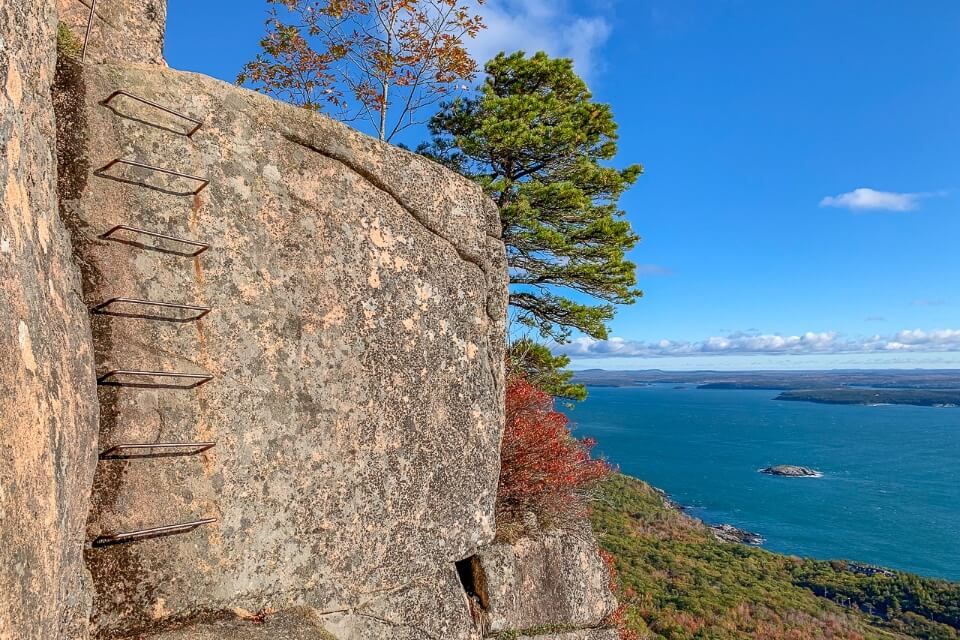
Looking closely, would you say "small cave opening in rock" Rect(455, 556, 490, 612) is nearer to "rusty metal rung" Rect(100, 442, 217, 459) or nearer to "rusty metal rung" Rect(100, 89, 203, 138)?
"rusty metal rung" Rect(100, 442, 217, 459)

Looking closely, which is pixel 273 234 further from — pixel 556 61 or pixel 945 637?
pixel 945 637

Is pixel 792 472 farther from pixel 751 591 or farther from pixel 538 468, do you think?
pixel 538 468

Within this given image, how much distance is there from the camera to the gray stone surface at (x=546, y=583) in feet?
18.6

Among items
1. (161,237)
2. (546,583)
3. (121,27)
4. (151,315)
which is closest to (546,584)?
(546,583)

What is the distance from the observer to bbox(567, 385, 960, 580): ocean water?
2293 inches

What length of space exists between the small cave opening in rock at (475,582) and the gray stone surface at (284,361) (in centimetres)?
66

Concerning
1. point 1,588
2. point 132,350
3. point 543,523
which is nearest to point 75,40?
point 132,350

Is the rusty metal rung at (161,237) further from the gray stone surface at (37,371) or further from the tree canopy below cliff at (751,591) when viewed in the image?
the tree canopy below cliff at (751,591)

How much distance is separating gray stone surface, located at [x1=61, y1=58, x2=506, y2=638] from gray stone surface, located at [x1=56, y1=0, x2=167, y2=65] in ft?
1.63

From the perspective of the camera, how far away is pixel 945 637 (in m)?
32.8

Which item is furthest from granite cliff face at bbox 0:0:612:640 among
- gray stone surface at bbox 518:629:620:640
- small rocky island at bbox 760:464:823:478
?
small rocky island at bbox 760:464:823:478

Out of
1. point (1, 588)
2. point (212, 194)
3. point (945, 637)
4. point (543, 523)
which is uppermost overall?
point (212, 194)

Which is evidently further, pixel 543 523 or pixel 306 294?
pixel 543 523

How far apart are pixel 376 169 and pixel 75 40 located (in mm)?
1990
